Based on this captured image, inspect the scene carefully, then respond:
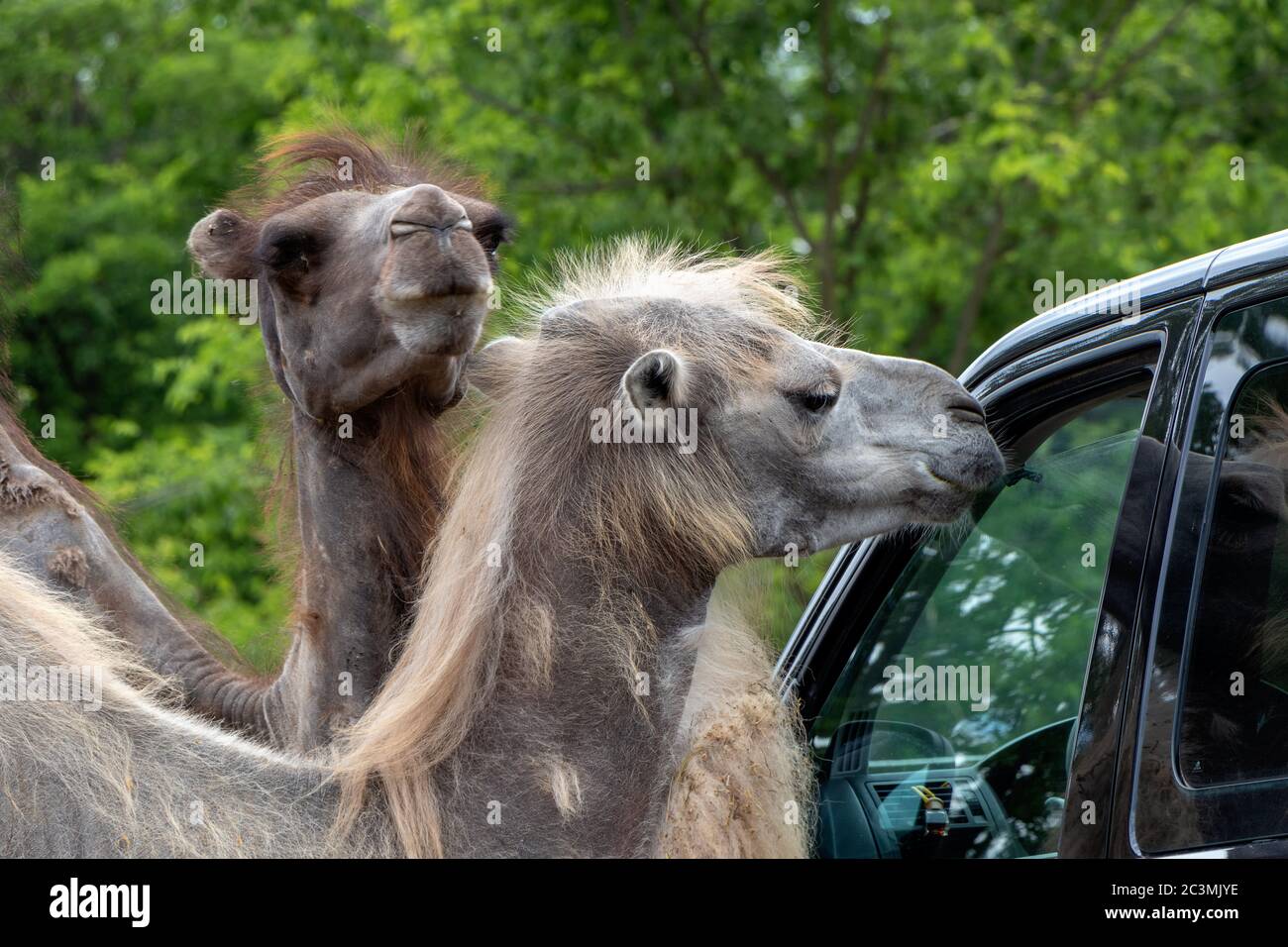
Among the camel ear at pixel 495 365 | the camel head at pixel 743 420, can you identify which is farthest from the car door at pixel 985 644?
the camel ear at pixel 495 365

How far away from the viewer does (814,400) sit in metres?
2.73

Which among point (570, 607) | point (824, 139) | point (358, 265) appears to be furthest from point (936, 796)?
point (824, 139)

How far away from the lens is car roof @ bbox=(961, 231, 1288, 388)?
7.00ft

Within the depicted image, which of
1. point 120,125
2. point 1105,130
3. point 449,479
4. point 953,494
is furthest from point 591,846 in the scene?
point 120,125

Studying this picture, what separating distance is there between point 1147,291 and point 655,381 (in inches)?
35.4

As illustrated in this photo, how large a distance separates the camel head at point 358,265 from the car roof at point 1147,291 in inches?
42.2

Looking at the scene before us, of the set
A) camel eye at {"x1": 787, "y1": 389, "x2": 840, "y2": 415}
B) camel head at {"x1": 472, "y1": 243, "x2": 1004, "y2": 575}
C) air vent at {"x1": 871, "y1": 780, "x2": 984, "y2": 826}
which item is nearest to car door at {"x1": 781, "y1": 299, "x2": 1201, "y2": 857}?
air vent at {"x1": 871, "y1": 780, "x2": 984, "y2": 826}

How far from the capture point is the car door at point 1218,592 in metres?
2.06

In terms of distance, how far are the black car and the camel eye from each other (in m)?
0.36

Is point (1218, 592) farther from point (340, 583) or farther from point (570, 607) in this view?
point (340, 583)

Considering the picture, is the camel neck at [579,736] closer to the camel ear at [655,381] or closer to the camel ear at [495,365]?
the camel ear at [655,381]

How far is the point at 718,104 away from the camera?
9.29 metres

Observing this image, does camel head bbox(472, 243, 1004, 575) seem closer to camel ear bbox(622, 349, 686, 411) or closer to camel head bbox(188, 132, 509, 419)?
camel ear bbox(622, 349, 686, 411)

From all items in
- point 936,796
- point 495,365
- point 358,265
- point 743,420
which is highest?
point 358,265
